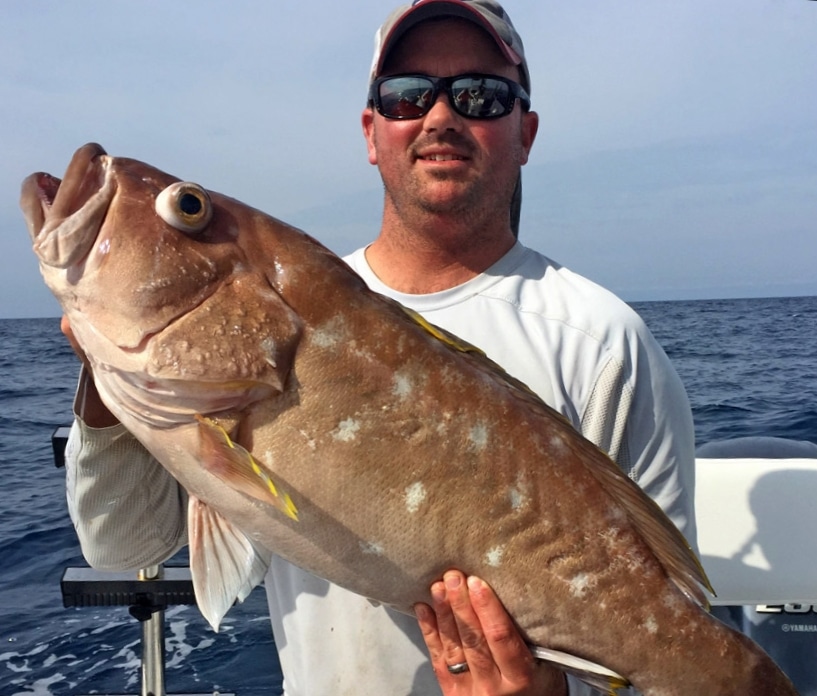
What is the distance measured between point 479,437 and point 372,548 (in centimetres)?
42

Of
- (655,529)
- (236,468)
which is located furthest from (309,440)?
(655,529)

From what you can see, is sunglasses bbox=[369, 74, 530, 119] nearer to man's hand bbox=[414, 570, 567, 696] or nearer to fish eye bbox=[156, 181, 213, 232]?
fish eye bbox=[156, 181, 213, 232]

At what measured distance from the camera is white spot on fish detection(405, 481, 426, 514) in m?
2.04

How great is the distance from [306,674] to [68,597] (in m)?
1.31

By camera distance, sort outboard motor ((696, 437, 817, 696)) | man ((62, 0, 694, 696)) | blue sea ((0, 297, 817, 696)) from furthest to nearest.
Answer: blue sea ((0, 297, 817, 696)) → outboard motor ((696, 437, 817, 696)) → man ((62, 0, 694, 696))

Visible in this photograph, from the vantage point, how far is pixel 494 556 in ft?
6.86

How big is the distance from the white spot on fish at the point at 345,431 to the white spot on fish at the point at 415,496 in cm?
20

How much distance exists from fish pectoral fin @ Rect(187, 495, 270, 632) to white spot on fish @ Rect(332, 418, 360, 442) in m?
0.47

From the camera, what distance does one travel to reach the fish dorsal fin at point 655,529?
7.25 feet

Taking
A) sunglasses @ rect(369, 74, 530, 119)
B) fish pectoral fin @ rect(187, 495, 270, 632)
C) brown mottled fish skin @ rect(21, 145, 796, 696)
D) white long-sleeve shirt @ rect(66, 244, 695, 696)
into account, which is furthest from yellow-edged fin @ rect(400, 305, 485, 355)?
sunglasses @ rect(369, 74, 530, 119)

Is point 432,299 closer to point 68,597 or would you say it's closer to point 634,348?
point 634,348

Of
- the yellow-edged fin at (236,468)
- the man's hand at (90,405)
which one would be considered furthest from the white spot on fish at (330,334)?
the man's hand at (90,405)

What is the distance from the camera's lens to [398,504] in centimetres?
204

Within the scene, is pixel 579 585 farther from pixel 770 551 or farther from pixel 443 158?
pixel 770 551
